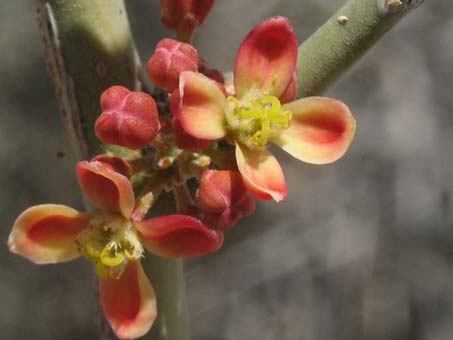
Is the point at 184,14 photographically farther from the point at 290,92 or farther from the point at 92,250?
the point at 92,250

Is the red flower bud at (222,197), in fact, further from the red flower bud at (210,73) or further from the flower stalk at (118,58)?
the red flower bud at (210,73)

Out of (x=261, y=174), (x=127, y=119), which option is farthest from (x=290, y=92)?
(x=127, y=119)

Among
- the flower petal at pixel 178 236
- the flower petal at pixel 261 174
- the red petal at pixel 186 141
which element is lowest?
the flower petal at pixel 178 236

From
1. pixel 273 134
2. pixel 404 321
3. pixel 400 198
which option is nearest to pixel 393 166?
pixel 400 198

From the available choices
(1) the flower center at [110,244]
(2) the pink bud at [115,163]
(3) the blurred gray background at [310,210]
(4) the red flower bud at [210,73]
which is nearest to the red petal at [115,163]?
(2) the pink bud at [115,163]

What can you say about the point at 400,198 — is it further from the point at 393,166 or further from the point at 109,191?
the point at 109,191

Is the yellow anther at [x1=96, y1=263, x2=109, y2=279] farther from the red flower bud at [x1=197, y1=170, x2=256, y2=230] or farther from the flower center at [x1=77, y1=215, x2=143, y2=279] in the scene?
the red flower bud at [x1=197, y1=170, x2=256, y2=230]

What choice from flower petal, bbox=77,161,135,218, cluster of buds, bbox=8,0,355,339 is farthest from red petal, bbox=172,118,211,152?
flower petal, bbox=77,161,135,218

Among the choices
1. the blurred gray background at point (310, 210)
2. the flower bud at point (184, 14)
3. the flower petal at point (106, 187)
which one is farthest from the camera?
the blurred gray background at point (310, 210)
